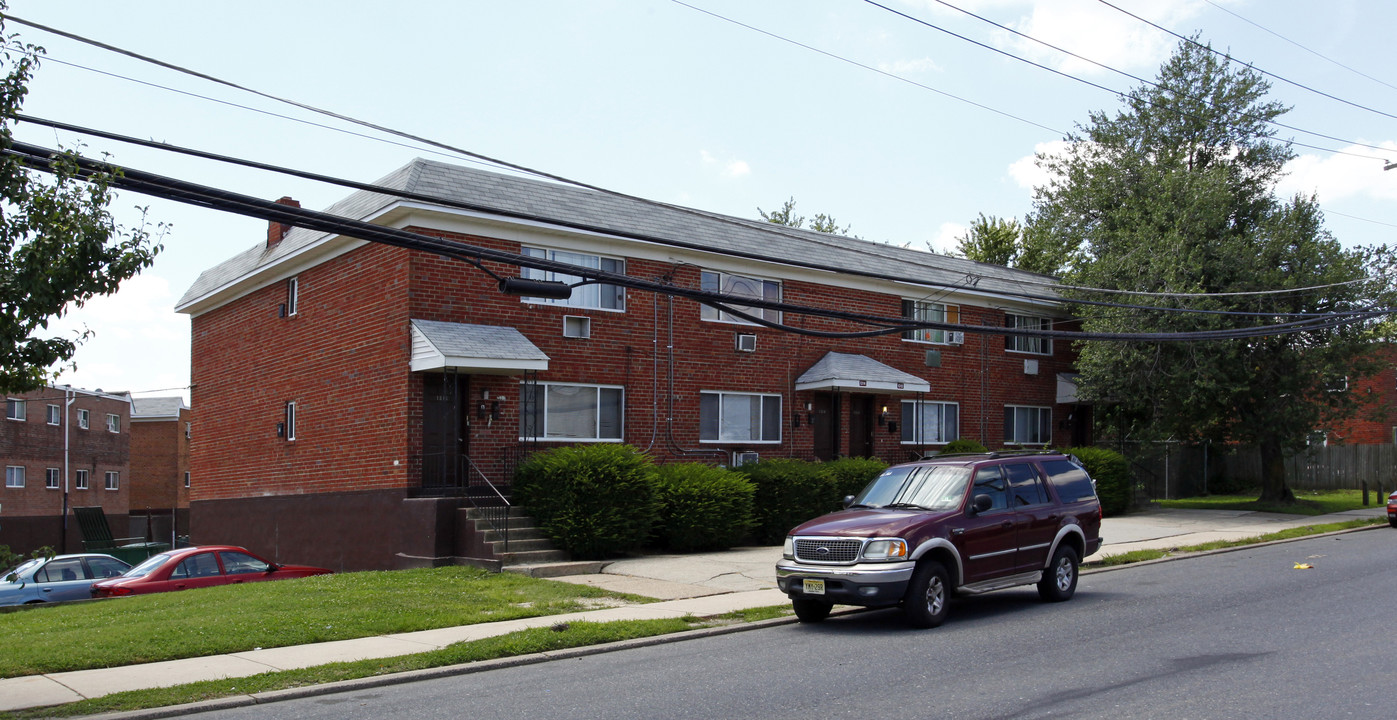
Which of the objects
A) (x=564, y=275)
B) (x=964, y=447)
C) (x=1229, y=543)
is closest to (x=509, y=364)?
(x=564, y=275)

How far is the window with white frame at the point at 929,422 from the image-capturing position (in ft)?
89.6

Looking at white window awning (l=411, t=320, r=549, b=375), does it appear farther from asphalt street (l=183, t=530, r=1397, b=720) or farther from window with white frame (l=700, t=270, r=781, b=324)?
asphalt street (l=183, t=530, r=1397, b=720)

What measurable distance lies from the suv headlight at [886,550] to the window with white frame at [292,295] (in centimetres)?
1630

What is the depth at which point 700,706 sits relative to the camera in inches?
320

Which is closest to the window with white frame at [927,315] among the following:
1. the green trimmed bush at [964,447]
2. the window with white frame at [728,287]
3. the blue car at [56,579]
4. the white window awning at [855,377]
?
the white window awning at [855,377]

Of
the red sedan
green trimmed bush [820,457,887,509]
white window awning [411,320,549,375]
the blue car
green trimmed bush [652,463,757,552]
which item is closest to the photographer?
white window awning [411,320,549,375]

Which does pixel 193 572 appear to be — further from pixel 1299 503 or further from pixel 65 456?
pixel 65 456

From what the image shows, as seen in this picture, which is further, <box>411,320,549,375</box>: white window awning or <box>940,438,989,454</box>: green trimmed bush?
<box>940,438,989,454</box>: green trimmed bush

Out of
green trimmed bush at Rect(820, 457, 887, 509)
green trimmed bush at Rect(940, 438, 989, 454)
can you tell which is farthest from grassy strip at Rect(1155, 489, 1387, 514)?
green trimmed bush at Rect(820, 457, 887, 509)

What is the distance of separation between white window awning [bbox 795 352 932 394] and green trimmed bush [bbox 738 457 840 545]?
10.4 feet

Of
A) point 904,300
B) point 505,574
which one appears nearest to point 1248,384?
point 904,300

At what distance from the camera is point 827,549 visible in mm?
11703

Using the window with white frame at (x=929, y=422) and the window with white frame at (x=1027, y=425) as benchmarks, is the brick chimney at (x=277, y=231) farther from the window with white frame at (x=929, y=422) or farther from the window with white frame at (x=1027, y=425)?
the window with white frame at (x=1027, y=425)

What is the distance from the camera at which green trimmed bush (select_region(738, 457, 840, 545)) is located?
21125 mm
